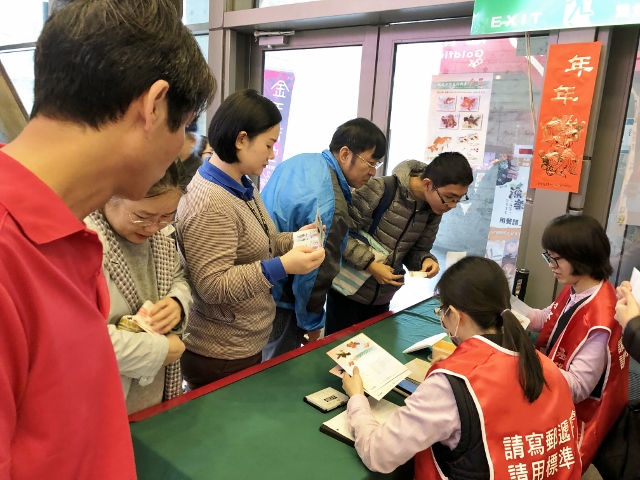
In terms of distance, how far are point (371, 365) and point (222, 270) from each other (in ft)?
1.80

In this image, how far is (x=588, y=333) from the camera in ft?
5.05

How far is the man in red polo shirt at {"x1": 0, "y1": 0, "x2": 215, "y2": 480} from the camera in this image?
0.48 m

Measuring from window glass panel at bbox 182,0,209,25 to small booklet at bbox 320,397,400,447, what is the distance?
11.1 feet

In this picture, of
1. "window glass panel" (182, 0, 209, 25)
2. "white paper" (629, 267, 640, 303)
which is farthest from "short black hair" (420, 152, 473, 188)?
"window glass panel" (182, 0, 209, 25)

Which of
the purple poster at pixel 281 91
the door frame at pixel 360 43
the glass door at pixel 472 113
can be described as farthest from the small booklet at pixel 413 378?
the purple poster at pixel 281 91

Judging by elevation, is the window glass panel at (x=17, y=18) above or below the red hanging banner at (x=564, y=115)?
above

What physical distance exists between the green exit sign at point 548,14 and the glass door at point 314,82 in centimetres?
87

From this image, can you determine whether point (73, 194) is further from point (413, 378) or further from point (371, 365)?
point (413, 378)

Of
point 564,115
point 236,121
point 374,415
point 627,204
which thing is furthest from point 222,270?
point 627,204

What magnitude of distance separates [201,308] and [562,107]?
1886 millimetres

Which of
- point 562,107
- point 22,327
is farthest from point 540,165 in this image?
point 22,327

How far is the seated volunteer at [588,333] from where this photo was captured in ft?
5.01

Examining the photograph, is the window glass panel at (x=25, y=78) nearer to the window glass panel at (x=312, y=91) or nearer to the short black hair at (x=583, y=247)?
the short black hair at (x=583, y=247)

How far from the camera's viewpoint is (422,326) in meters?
2.02
